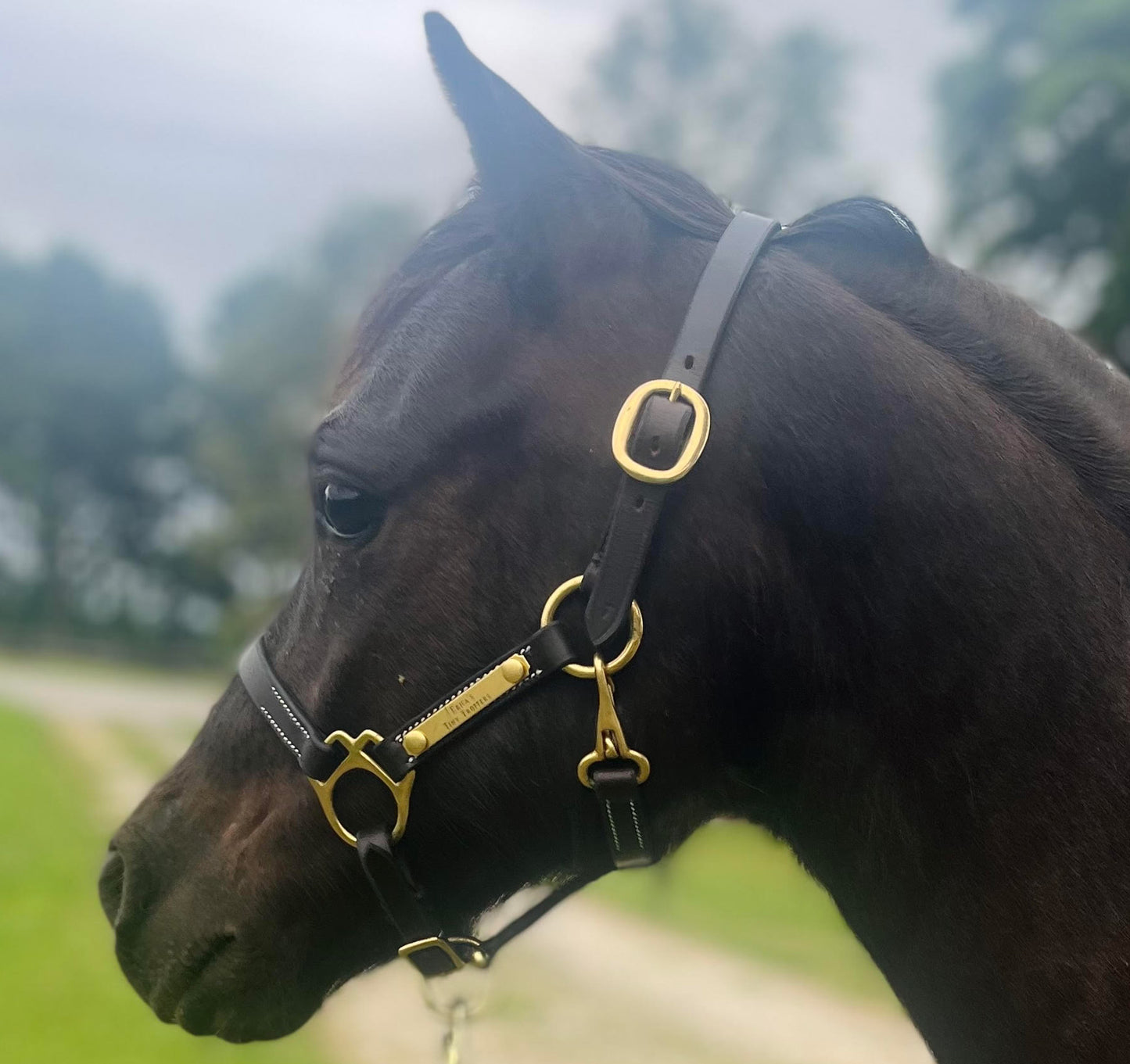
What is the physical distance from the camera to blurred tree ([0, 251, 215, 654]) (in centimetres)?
3819

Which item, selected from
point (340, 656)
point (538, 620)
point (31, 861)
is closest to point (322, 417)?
point (340, 656)

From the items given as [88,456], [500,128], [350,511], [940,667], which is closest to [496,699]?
[350,511]

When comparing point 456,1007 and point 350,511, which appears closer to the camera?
point 350,511

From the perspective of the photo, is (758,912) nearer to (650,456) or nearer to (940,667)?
(940,667)

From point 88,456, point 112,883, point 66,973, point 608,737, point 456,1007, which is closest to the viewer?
point 608,737

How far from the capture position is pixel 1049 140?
15.5 metres

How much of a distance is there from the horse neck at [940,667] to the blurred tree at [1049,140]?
13.0 m

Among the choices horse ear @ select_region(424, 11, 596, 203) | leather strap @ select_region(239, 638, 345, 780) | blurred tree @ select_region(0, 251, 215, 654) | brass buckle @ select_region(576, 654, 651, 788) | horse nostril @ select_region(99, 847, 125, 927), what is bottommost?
blurred tree @ select_region(0, 251, 215, 654)

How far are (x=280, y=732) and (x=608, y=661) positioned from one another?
2.01ft

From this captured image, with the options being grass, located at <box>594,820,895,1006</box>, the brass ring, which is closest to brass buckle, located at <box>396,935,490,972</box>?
the brass ring

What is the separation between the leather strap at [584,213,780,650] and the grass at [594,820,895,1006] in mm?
4896

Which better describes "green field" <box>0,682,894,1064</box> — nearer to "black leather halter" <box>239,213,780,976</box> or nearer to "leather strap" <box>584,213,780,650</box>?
"black leather halter" <box>239,213,780,976</box>

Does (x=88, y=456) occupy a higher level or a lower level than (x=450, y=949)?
lower

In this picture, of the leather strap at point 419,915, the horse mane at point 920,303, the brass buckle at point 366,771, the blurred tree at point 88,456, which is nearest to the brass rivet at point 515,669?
the brass buckle at point 366,771
